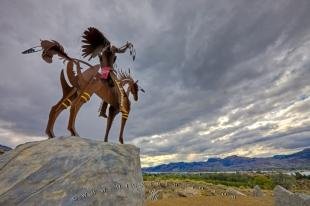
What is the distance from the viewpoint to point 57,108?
24.5 ft

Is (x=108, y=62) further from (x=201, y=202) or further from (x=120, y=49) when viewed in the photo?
(x=201, y=202)

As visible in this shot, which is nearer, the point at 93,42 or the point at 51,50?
the point at 51,50

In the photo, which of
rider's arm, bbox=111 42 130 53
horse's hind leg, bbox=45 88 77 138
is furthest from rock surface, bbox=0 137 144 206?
rider's arm, bbox=111 42 130 53

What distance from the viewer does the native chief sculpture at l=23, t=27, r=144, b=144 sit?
7492 mm

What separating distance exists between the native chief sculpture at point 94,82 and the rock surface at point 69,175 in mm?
1090

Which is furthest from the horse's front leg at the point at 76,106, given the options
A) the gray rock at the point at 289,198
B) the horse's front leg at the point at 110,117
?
the gray rock at the point at 289,198

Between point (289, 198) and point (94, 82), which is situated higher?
point (94, 82)

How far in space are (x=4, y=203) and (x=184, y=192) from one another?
39.6 ft

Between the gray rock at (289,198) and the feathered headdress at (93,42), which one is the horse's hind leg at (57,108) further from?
the gray rock at (289,198)

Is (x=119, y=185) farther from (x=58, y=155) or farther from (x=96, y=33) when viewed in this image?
(x=96, y=33)

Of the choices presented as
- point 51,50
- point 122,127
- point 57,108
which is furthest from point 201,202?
point 51,50

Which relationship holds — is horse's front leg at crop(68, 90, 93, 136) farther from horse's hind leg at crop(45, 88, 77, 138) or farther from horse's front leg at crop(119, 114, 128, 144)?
horse's front leg at crop(119, 114, 128, 144)

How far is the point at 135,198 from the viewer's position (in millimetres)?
6375

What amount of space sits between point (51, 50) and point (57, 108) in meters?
1.39
